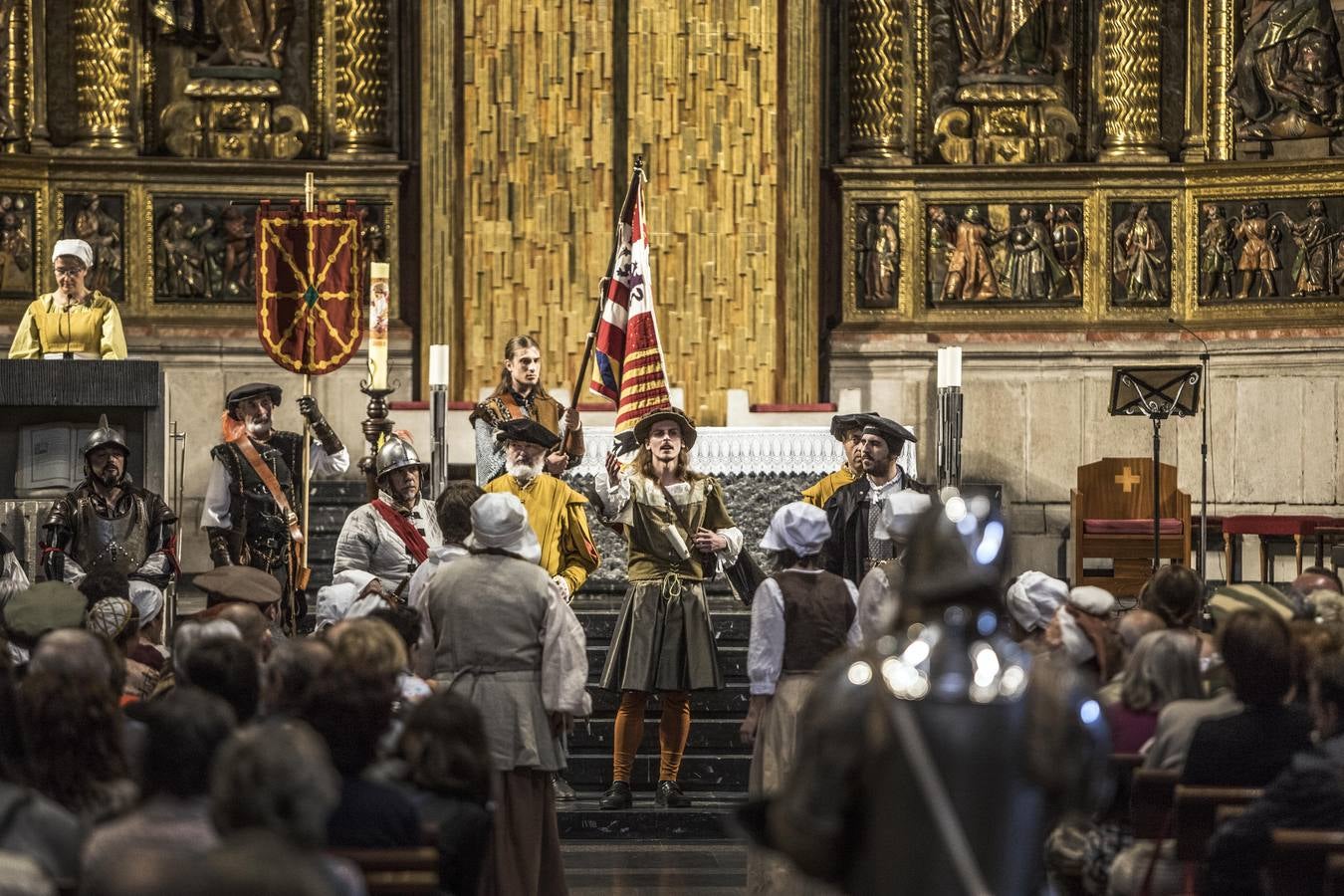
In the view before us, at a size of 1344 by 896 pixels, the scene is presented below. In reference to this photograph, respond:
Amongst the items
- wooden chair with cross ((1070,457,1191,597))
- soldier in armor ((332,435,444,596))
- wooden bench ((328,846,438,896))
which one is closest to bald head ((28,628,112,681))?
wooden bench ((328,846,438,896))

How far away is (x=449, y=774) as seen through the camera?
538 cm

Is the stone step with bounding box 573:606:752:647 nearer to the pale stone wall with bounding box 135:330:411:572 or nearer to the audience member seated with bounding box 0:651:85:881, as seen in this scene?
the pale stone wall with bounding box 135:330:411:572

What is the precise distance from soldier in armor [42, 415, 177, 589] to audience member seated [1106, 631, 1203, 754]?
5.40 m

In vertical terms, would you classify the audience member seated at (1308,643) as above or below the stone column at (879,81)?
below

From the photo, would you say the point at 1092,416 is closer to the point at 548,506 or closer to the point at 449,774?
the point at 548,506

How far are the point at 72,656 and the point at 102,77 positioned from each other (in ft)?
38.6

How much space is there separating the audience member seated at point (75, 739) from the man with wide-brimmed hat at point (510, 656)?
8.17ft

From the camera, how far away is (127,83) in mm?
16141

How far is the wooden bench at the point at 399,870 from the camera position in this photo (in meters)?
4.70

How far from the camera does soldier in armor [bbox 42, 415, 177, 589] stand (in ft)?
33.5

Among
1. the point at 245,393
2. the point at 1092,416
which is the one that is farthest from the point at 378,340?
the point at 1092,416

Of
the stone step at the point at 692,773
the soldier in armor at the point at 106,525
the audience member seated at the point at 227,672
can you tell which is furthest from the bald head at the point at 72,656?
the stone step at the point at 692,773

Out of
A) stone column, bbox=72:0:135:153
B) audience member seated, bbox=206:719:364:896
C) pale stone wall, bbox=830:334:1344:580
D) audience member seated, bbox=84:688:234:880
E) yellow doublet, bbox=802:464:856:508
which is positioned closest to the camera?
audience member seated, bbox=206:719:364:896

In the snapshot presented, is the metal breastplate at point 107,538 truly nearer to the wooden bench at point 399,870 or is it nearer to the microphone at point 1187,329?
the wooden bench at point 399,870
